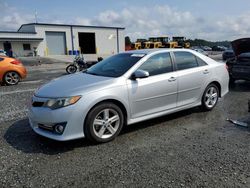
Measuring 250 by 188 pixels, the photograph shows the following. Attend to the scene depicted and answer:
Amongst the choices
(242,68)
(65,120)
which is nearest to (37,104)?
(65,120)

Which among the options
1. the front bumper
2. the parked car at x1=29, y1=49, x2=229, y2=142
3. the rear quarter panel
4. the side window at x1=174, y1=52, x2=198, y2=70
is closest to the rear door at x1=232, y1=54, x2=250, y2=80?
the rear quarter panel

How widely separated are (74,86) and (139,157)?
1552 millimetres

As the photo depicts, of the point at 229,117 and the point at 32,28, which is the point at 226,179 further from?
the point at 32,28

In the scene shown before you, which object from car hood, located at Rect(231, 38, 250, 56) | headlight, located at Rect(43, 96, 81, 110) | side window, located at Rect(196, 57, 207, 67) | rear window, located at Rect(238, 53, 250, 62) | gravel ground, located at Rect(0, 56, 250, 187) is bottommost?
gravel ground, located at Rect(0, 56, 250, 187)

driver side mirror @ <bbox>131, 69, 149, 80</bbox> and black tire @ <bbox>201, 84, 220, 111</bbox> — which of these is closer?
driver side mirror @ <bbox>131, 69, 149, 80</bbox>

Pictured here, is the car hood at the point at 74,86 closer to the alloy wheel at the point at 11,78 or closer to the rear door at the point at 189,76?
the rear door at the point at 189,76

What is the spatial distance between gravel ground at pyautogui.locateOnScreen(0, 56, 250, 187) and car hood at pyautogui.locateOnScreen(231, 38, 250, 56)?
5122 millimetres

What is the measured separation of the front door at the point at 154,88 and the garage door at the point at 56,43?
36.7 m

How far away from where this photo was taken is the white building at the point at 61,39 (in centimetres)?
3581

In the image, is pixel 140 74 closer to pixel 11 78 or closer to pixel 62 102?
pixel 62 102

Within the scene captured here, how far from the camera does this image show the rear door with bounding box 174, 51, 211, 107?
16.4 ft

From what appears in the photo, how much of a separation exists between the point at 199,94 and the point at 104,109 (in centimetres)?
248

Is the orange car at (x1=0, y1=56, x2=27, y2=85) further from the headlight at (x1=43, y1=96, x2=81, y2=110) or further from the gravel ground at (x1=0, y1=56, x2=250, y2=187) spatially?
the headlight at (x1=43, y1=96, x2=81, y2=110)

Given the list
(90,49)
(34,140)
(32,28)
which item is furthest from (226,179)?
(90,49)
